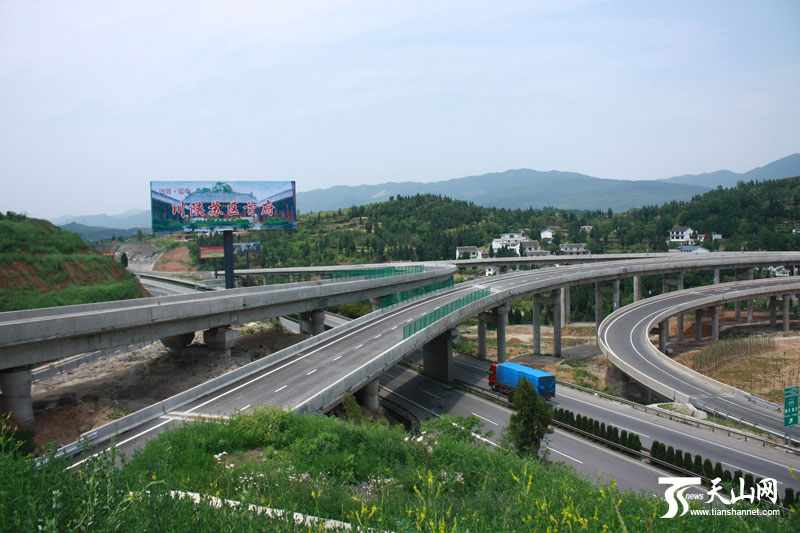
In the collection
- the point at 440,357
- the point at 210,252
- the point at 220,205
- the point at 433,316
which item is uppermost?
the point at 220,205

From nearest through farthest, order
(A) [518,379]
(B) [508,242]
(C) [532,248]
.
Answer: (A) [518,379], (C) [532,248], (B) [508,242]

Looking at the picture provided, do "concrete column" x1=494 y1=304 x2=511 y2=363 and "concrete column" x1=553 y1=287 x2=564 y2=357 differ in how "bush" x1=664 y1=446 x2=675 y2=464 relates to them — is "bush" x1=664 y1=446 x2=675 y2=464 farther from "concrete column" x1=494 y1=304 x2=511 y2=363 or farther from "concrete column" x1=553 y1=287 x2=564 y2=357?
"concrete column" x1=553 y1=287 x2=564 y2=357

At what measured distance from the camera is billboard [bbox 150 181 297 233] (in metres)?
43.2

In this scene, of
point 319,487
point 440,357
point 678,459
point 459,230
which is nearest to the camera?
point 319,487

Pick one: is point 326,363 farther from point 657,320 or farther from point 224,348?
point 657,320

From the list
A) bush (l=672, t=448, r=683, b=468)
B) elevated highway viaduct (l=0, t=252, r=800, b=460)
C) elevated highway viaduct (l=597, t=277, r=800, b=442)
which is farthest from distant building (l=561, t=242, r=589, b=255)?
bush (l=672, t=448, r=683, b=468)

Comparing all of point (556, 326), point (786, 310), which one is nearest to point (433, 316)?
point (556, 326)

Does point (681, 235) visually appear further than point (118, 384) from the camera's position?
Yes

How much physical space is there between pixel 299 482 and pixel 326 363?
53.6 ft

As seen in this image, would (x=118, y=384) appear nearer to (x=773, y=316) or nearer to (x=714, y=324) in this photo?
(x=714, y=324)

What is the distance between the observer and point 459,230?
163 metres

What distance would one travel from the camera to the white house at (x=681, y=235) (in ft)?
510

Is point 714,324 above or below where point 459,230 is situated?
below

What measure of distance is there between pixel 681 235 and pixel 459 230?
7532cm
